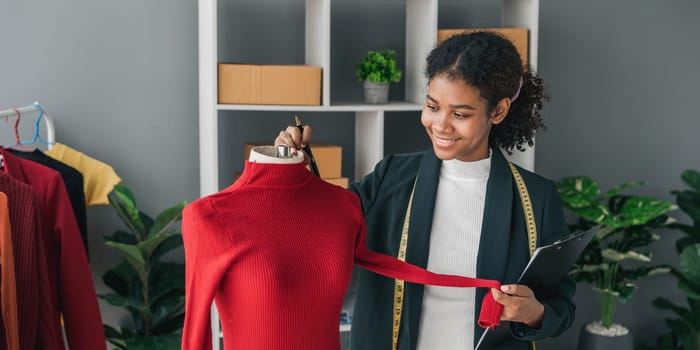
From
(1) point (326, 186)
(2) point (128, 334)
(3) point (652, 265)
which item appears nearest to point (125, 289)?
(2) point (128, 334)

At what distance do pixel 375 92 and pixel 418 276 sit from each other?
1366 millimetres

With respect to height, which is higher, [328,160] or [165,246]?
[328,160]

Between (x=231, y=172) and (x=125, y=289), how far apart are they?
23.6 inches

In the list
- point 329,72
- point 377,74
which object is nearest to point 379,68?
point 377,74

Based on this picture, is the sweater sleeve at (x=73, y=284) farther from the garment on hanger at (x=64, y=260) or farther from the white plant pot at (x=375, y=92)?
the white plant pot at (x=375, y=92)

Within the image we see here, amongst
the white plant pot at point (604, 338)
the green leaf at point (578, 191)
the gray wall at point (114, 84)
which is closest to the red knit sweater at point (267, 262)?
the gray wall at point (114, 84)

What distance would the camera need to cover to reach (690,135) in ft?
11.6

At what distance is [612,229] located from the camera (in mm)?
3096

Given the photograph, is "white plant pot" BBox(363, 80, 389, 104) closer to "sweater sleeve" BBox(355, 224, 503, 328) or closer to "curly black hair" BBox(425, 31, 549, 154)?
"curly black hair" BBox(425, 31, 549, 154)

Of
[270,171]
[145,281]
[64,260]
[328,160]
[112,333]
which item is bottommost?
[112,333]

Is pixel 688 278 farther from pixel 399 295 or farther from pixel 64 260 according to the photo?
pixel 64 260

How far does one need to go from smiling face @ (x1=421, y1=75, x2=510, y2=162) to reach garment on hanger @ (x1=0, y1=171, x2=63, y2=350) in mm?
1000

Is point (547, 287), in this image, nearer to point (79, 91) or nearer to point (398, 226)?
point (398, 226)

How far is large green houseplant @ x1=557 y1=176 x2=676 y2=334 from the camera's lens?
9.99ft
